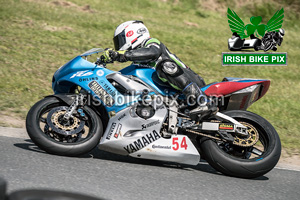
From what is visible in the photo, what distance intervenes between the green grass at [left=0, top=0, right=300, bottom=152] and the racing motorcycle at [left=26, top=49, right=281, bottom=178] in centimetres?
212

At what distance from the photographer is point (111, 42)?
40.6ft

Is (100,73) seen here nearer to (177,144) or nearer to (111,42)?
(177,144)

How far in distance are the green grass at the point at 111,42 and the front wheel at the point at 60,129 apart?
2.10 metres

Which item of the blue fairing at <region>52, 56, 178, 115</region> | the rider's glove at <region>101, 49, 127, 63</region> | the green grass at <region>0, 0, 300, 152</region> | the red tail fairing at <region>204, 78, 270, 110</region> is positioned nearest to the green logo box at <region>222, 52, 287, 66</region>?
the green grass at <region>0, 0, 300, 152</region>

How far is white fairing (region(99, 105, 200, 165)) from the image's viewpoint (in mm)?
4797

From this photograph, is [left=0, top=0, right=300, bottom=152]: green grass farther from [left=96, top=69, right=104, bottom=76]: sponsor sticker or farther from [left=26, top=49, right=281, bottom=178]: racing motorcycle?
[left=96, top=69, right=104, bottom=76]: sponsor sticker

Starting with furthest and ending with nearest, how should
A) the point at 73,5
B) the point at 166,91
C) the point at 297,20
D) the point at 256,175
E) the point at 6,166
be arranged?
the point at 297,20, the point at 73,5, the point at 166,91, the point at 256,175, the point at 6,166

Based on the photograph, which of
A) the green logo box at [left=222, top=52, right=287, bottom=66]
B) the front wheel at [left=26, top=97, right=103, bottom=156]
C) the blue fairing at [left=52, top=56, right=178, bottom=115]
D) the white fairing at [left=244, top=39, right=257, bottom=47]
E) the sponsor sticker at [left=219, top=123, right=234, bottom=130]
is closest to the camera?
the front wheel at [left=26, top=97, right=103, bottom=156]

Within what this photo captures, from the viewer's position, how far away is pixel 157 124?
4.85 meters

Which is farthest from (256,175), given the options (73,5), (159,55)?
(73,5)

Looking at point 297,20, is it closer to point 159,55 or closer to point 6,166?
point 159,55

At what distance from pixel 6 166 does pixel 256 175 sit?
2.68m

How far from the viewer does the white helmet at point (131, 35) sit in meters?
5.20

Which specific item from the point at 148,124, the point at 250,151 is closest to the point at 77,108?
the point at 148,124
